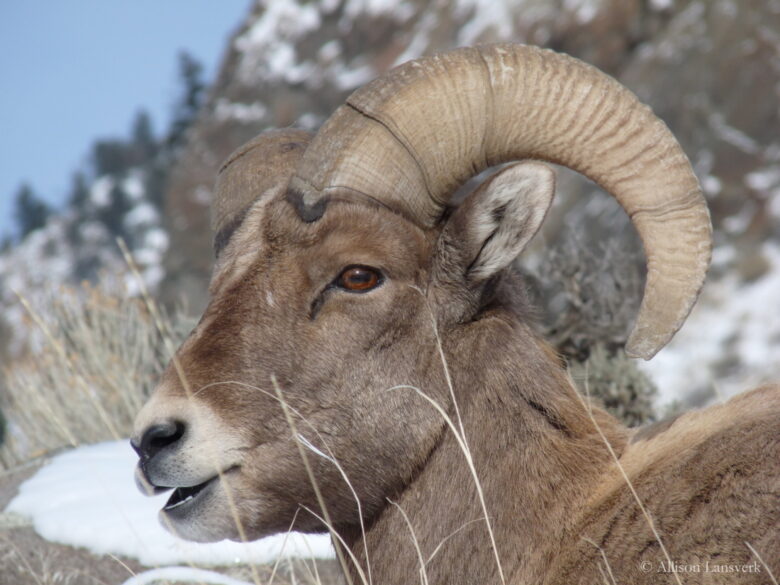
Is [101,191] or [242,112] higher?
[242,112]

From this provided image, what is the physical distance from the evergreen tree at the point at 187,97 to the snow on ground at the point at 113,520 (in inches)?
2459

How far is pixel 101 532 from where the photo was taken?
538 cm

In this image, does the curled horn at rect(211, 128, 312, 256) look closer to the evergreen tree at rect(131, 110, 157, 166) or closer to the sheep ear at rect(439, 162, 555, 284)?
the sheep ear at rect(439, 162, 555, 284)

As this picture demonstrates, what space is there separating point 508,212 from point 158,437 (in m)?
1.61

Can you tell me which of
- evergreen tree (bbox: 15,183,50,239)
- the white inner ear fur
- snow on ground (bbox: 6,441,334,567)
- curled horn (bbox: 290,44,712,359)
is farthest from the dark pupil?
evergreen tree (bbox: 15,183,50,239)

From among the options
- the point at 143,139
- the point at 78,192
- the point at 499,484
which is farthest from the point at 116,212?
the point at 499,484

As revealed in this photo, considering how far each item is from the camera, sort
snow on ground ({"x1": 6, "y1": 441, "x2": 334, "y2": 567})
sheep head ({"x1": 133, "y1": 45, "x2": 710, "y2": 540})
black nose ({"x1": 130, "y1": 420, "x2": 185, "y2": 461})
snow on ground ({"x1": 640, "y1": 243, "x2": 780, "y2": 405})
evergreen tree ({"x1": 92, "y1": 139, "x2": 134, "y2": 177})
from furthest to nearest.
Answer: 1. evergreen tree ({"x1": 92, "y1": 139, "x2": 134, "y2": 177})
2. snow on ground ({"x1": 640, "y1": 243, "x2": 780, "y2": 405})
3. snow on ground ({"x1": 6, "y1": 441, "x2": 334, "y2": 567})
4. sheep head ({"x1": 133, "y1": 45, "x2": 710, "y2": 540})
5. black nose ({"x1": 130, "y1": 420, "x2": 185, "y2": 461})

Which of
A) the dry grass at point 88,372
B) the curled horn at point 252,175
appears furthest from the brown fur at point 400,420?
the dry grass at point 88,372

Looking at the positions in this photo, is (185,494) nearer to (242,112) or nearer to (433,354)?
(433,354)

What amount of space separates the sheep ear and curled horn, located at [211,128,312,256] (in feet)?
2.62

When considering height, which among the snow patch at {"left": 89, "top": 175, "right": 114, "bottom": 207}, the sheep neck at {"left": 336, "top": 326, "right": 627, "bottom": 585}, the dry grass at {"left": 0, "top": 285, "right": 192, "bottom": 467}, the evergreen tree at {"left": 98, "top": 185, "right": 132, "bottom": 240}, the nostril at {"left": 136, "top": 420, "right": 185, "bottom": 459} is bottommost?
the evergreen tree at {"left": 98, "top": 185, "right": 132, "bottom": 240}

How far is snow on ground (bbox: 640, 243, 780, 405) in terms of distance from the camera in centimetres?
1833

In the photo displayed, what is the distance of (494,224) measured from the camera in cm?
376

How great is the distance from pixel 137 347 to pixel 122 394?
1193mm
